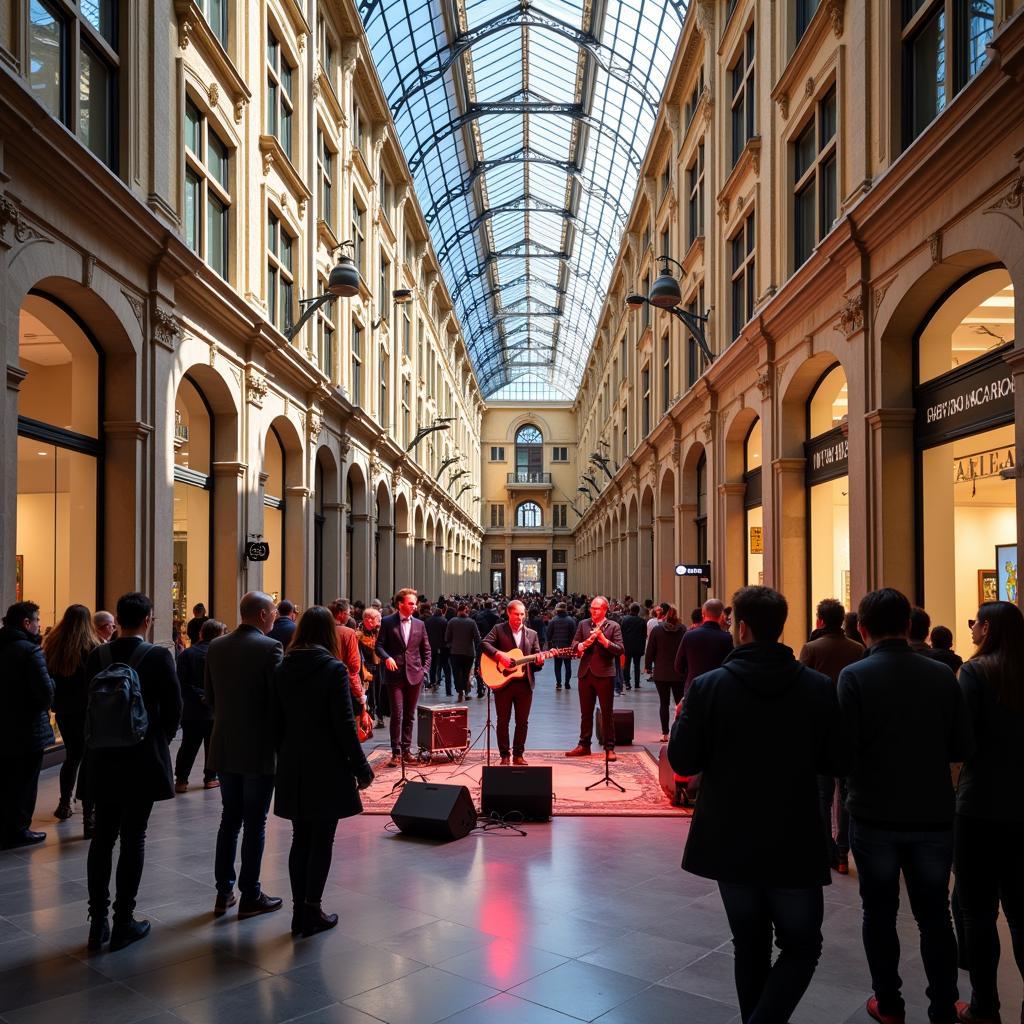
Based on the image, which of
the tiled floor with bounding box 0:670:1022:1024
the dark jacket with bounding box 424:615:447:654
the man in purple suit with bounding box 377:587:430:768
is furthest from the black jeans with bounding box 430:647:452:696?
the tiled floor with bounding box 0:670:1022:1024

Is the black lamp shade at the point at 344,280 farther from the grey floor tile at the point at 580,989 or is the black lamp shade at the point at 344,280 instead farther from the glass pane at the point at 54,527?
the grey floor tile at the point at 580,989

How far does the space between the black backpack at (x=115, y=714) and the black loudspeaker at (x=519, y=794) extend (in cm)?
347

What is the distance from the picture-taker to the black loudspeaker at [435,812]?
7.13m

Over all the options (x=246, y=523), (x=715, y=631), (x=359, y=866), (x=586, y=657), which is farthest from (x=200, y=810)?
(x=246, y=523)

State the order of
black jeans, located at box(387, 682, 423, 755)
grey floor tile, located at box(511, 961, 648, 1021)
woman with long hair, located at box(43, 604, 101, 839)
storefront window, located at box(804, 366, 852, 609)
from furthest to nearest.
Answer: storefront window, located at box(804, 366, 852, 609) < black jeans, located at box(387, 682, 423, 755) < woman with long hair, located at box(43, 604, 101, 839) < grey floor tile, located at box(511, 961, 648, 1021)

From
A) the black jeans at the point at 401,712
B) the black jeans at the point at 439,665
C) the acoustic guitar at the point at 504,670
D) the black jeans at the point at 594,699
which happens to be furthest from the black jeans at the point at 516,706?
the black jeans at the point at 439,665

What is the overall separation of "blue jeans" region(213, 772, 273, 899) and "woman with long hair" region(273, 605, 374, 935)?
0.31 metres

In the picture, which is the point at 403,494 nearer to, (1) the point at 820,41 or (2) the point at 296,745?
(1) the point at 820,41

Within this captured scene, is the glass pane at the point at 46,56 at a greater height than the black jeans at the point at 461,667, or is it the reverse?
the glass pane at the point at 46,56

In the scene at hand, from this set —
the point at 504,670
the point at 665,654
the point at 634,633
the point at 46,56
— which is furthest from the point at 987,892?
the point at 634,633

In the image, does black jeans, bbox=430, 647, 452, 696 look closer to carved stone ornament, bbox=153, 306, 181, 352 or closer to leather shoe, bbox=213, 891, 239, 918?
carved stone ornament, bbox=153, 306, 181, 352

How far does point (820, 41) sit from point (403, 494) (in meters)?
21.9

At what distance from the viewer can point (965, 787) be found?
3975 millimetres

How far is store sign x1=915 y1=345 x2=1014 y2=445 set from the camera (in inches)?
336
